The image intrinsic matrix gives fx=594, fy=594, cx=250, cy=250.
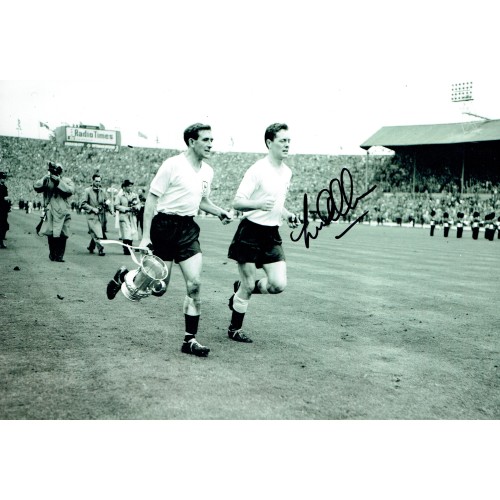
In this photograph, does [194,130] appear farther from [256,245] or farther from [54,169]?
[54,169]

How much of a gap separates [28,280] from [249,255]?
5108 mm

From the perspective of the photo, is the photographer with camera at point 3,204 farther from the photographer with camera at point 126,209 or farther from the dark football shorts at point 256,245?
the dark football shorts at point 256,245

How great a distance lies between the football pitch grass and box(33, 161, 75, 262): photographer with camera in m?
2.23

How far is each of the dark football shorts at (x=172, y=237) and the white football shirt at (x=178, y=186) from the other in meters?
0.07

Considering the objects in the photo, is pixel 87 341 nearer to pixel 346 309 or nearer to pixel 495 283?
pixel 346 309

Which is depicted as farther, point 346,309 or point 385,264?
point 385,264

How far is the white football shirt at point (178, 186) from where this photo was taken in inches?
194

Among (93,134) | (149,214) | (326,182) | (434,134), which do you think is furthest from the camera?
(326,182)

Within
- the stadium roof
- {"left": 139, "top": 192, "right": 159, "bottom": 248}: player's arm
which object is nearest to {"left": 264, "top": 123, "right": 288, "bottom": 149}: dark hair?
{"left": 139, "top": 192, "right": 159, "bottom": 248}: player's arm

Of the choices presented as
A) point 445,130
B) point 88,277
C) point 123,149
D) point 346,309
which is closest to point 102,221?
point 88,277

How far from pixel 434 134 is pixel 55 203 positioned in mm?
49561

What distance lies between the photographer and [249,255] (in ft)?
18.0

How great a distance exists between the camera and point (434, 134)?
5572cm

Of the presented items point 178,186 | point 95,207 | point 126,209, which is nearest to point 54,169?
point 95,207
